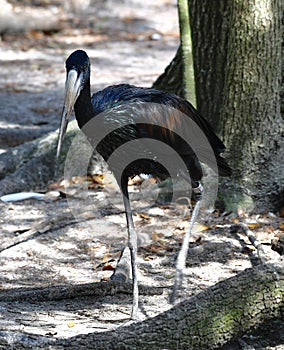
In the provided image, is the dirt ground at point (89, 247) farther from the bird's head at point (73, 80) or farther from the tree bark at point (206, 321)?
the bird's head at point (73, 80)

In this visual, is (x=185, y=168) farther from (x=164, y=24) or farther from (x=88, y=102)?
(x=164, y=24)

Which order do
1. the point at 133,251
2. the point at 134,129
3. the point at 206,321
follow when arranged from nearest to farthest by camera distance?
the point at 206,321
the point at 134,129
the point at 133,251

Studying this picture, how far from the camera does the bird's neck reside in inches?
188

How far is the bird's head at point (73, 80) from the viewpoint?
15.5 feet

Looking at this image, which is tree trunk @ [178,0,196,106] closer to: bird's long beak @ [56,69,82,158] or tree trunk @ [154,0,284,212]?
tree trunk @ [154,0,284,212]

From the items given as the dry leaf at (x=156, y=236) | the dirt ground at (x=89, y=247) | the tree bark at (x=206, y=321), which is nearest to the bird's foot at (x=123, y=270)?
the dirt ground at (x=89, y=247)

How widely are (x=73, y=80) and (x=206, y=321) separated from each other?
1.83 m

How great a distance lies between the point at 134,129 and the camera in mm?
4953

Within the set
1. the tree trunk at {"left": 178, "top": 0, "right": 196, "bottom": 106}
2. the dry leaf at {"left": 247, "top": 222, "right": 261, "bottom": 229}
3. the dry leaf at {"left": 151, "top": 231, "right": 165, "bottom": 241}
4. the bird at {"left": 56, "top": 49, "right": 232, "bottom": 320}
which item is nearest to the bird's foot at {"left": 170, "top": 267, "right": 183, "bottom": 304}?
the bird at {"left": 56, "top": 49, "right": 232, "bottom": 320}

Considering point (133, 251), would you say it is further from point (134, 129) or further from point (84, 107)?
point (84, 107)

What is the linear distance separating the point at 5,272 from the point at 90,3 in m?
13.9

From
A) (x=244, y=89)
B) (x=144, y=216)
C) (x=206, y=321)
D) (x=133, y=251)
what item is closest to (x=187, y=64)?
(x=244, y=89)

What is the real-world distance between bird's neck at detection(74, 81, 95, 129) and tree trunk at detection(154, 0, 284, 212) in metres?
1.87

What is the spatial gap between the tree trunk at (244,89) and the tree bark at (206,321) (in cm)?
278
